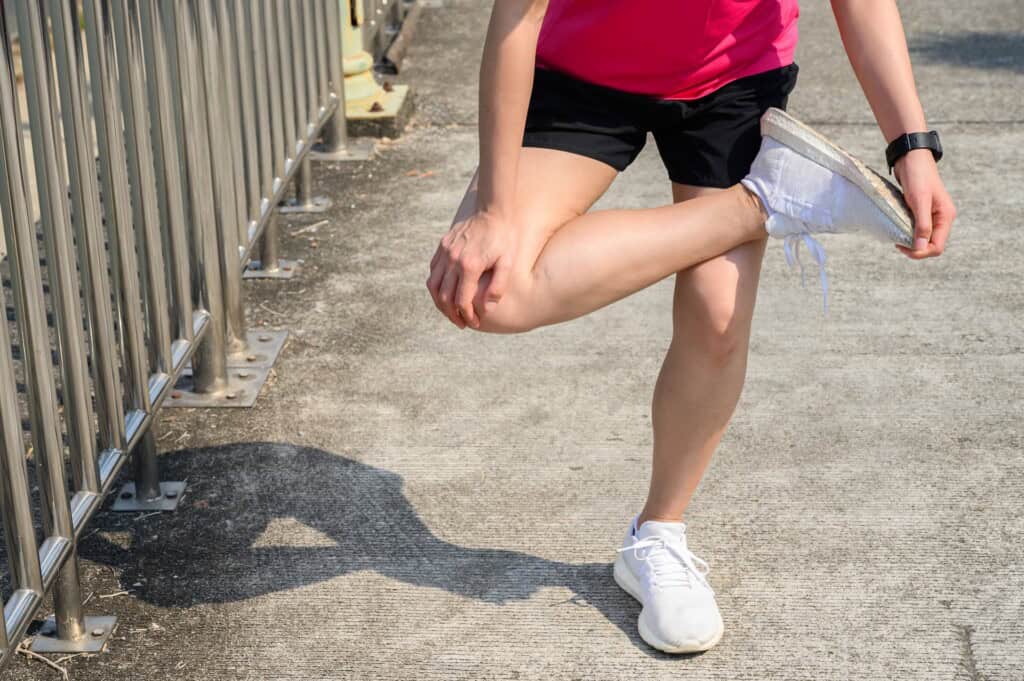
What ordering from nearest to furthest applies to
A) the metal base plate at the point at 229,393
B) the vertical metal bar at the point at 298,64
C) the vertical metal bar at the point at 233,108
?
the vertical metal bar at the point at 233,108
the metal base plate at the point at 229,393
the vertical metal bar at the point at 298,64

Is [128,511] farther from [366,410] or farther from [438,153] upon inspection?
[438,153]

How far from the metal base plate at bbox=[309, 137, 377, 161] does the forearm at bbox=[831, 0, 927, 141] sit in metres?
3.06

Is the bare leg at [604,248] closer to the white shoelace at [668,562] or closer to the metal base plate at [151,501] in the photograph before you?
the white shoelace at [668,562]

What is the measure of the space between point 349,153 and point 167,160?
7.78 feet

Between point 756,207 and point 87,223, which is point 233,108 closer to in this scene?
point 87,223

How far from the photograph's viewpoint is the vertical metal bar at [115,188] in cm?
242

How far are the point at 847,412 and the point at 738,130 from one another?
1.11m

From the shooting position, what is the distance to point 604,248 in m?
2.20

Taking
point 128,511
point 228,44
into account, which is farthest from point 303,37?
point 128,511

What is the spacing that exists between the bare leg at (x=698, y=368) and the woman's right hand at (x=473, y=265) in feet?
1.20

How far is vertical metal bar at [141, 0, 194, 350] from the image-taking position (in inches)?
106

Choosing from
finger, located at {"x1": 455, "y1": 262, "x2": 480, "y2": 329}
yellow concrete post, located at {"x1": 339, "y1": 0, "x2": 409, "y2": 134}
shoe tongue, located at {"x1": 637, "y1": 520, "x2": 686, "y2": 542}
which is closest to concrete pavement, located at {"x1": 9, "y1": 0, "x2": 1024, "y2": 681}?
shoe tongue, located at {"x1": 637, "y1": 520, "x2": 686, "y2": 542}

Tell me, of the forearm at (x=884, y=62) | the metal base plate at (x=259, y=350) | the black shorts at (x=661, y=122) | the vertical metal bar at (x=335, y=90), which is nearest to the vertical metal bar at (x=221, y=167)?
the metal base plate at (x=259, y=350)

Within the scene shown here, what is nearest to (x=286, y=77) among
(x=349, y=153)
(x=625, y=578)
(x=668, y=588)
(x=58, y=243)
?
(x=349, y=153)
